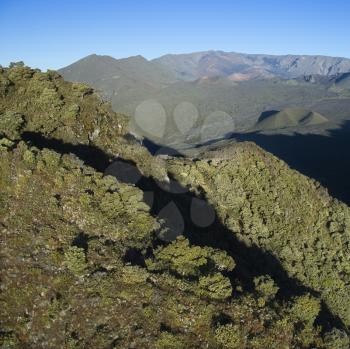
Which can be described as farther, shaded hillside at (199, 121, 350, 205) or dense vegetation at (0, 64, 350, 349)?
shaded hillside at (199, 121, 350, 205)

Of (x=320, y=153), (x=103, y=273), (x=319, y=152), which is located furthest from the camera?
(x=319, y=152)

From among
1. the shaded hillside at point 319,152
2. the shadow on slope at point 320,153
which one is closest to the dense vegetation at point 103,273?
the shadow on slope at point 320,153

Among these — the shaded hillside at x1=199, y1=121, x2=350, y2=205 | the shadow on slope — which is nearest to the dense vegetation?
the shadow on slope

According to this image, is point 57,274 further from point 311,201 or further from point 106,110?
point 311,201

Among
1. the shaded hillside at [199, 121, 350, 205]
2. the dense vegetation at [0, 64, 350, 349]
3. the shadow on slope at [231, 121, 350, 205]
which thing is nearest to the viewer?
the dense vegetation at [0, 64, 350, 349]

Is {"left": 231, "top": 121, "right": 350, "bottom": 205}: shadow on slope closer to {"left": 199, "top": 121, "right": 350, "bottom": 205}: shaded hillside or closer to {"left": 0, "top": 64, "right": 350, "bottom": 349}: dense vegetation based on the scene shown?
{"left": 199, "top": 121, "right": 350, "bottom": 205}: shaded hillside

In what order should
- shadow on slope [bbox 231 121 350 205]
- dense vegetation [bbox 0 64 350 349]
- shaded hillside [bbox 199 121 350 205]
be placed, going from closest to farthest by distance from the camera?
1. dense vegetation [bbox 0 64 350 349]
2. shadow on slope [bbox 231 121 350 205]
3. shaded hillside [bbox 199 121 350 205]

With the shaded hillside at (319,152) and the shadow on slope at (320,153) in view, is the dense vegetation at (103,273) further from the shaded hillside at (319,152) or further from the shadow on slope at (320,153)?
the shaded hillside at (319,152)

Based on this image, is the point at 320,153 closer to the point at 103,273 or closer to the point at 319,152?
the point at 319,152

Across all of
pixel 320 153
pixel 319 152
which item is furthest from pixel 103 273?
pixel 319 152

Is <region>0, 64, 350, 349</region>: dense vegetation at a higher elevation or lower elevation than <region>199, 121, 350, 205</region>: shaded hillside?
higher

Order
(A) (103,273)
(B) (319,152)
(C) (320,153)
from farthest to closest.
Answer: (B) (319,152) → (C) (320,153) → (A) (103,273)
